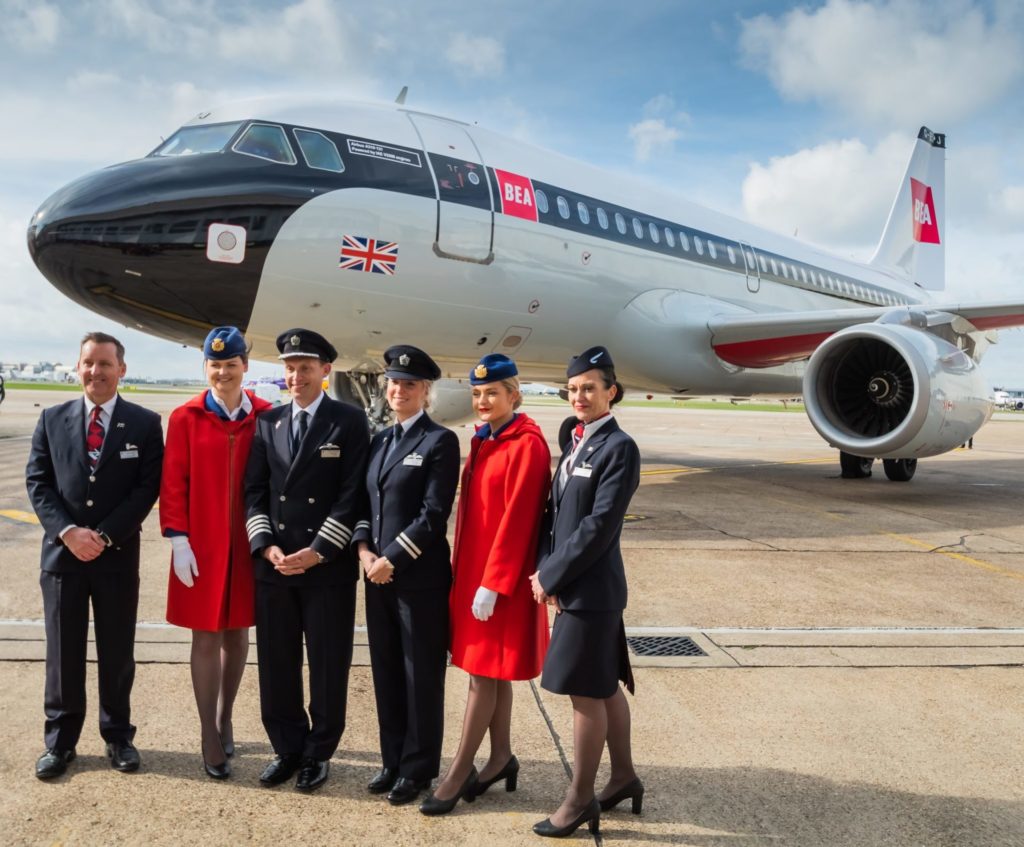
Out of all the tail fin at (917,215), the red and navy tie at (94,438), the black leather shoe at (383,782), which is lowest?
the black leather shoe at (383,782)

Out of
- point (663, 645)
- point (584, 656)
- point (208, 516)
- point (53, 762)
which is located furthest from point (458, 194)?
point (53, 762)

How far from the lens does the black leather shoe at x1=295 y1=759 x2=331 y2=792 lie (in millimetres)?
2793

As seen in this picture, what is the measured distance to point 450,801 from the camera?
269cm

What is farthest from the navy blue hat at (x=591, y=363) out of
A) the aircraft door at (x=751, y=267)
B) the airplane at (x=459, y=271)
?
the aircraft door at (x=751, y=267)

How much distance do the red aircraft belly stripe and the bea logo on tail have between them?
1080 cm

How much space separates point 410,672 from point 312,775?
1.57 ft

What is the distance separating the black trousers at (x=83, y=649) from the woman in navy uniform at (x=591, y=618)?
1594 mm

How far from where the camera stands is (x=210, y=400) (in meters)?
3.18

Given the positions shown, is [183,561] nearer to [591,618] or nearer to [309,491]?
[309,491]

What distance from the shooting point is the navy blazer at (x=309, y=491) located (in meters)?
2.98

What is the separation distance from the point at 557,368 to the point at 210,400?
7.31 m

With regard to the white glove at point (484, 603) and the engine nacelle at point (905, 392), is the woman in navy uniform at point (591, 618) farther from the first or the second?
the engine nacelle at point (905, 392)

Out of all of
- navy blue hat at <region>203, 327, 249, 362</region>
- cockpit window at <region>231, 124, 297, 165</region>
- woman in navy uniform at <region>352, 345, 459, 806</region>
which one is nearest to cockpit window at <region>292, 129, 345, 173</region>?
cockpit window at <region>231, 124, 297, 165</region>

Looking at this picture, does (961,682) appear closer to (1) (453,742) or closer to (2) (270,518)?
(1) (453,742)
